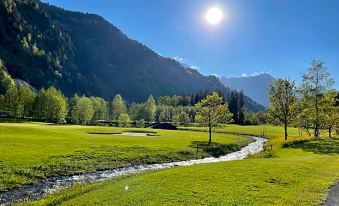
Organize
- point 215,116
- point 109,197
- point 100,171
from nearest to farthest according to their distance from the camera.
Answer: point 109,197
point 100,171
point 215,116

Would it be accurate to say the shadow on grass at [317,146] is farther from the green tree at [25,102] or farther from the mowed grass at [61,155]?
the green tree at [25,102]

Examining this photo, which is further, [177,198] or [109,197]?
[109,197]

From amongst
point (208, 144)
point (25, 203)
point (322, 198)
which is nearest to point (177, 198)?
point (322, 198)

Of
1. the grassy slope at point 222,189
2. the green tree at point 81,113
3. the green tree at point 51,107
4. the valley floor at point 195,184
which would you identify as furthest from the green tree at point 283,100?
the green tree at point 81,113

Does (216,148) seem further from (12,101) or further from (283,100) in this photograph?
(12,101)

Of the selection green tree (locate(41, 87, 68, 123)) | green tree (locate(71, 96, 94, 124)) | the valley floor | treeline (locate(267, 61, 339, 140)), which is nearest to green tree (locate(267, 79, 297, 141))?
treeline (locate(267, 61, 339, 140))

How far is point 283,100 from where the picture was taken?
102 metres

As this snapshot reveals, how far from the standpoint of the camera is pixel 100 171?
183 feet

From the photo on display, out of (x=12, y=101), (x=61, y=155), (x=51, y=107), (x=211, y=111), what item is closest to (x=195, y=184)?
(x=61, y=155)

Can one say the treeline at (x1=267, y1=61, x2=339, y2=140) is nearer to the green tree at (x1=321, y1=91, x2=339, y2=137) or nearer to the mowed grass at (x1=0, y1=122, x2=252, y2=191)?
the green tree at (x1=321, y1=91, x2=339, y2=137)

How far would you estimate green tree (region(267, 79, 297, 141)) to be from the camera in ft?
Result: 335

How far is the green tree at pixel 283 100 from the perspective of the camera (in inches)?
4016

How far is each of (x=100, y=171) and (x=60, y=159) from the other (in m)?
6.49

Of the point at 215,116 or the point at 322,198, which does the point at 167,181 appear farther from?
the point at 215,116
